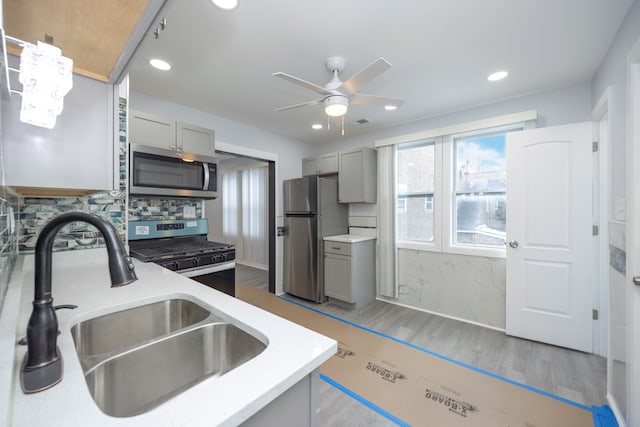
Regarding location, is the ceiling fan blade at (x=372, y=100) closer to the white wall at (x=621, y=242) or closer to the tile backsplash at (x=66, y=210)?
the white wall at (x=621, y=242)

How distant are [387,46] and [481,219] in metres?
2.17

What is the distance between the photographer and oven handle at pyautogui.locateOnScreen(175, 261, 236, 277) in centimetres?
218

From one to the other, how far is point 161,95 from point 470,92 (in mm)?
3174

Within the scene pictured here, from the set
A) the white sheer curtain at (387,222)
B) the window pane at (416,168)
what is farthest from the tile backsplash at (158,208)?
the window pane at (416,168)

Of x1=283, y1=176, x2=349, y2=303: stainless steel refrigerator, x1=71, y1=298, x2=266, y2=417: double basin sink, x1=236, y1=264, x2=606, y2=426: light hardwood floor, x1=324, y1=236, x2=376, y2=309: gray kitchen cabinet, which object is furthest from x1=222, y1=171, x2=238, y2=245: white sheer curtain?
x1=71, y1=298, x2=266, y2=417: double basin sink

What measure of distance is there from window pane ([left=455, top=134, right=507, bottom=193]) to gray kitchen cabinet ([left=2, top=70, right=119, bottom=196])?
326 centimetres

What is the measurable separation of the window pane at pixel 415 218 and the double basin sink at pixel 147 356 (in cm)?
295

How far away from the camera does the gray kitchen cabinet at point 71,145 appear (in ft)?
3.18

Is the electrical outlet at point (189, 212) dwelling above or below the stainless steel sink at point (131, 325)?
above

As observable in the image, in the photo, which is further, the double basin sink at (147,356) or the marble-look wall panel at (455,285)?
the marble-look wall panel at (455,285)

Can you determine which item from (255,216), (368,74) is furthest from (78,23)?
(255,216)

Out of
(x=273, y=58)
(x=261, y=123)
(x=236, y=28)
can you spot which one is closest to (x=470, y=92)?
(x=273, y=58)

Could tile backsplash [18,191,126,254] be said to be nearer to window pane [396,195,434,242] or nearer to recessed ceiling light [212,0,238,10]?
recessed ceiling light [212,0,238,10]

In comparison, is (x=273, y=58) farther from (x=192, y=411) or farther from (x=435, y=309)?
(x=435, y=309)
